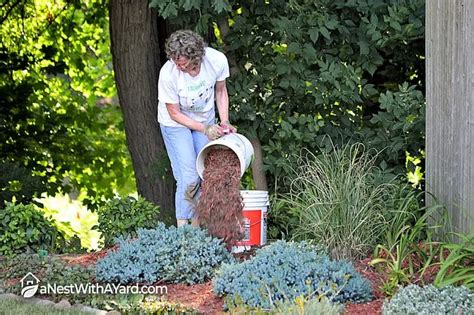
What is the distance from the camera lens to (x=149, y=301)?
5.47m

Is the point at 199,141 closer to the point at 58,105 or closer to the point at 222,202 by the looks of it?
the point at 222,202

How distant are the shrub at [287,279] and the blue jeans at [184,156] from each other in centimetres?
134

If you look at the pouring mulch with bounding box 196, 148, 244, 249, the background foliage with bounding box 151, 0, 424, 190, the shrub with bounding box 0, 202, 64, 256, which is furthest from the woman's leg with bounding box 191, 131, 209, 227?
the shrub with bounding box 0, 202, 64, 256

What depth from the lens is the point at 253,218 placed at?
7078mm

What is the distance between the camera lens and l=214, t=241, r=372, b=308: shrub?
17.6 ft

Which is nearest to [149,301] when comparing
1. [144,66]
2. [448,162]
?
[448,162]

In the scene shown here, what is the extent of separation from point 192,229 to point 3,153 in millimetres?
4244

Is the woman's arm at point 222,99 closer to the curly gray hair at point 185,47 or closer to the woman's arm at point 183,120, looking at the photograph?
the woman's arm at point 183,120

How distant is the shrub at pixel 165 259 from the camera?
239 inches

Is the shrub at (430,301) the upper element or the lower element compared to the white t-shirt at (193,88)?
lower

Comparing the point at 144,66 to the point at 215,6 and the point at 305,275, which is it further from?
the point at 305,275

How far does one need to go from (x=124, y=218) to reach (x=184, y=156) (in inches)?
28.7

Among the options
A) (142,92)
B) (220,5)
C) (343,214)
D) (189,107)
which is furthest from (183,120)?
(142,92)

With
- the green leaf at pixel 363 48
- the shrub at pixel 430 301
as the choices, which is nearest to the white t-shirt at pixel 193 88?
the green leaf at pixel 363 48
